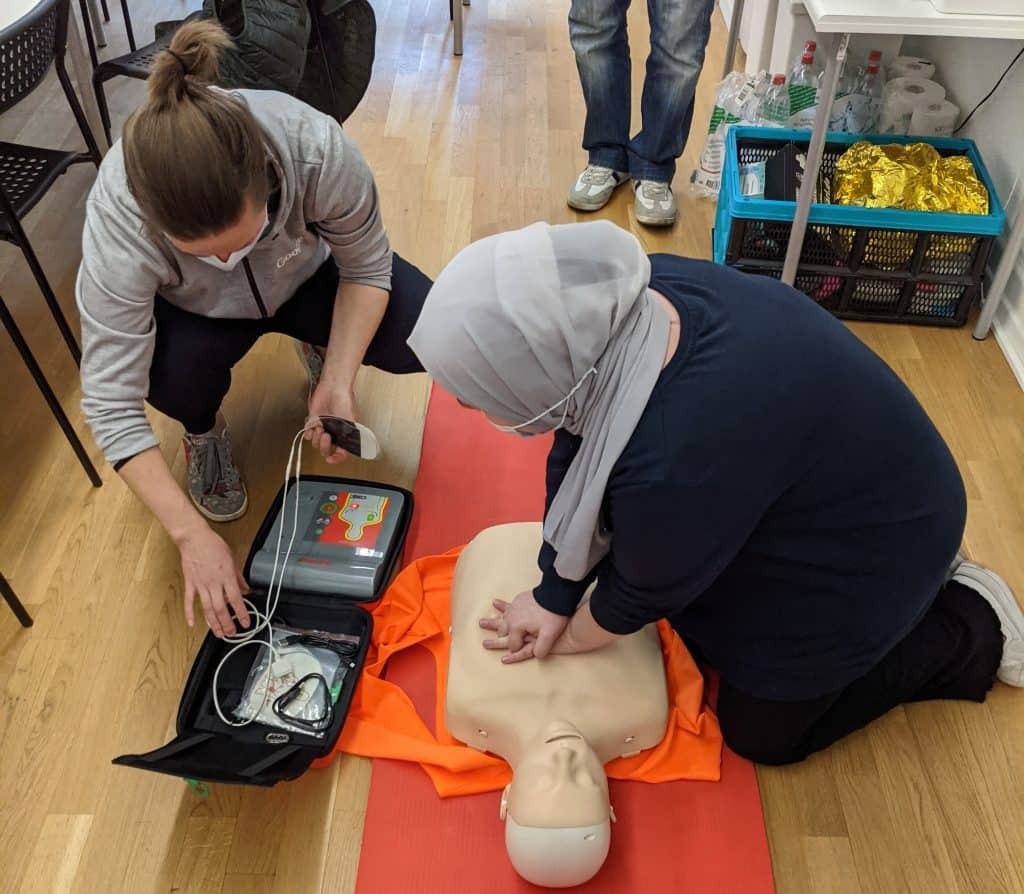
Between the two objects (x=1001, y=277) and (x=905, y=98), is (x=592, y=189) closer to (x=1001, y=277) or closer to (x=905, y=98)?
(x=905, y=98)

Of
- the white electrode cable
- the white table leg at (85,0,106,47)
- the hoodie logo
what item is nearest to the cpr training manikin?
the white electrode cable

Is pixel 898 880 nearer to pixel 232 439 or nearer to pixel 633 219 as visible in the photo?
pixel 232 439

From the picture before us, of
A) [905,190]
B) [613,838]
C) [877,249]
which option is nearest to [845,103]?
[905,190]

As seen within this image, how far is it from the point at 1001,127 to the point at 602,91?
2.98ft

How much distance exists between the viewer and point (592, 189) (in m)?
2.33

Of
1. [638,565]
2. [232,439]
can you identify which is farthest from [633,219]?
[638,565]

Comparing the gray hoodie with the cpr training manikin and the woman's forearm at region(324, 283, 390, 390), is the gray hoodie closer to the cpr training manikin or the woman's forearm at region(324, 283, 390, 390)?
the woman's forearm at region(324, 283, 390, 390)

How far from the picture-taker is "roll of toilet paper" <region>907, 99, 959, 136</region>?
2.13 metres

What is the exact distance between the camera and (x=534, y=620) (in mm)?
1242

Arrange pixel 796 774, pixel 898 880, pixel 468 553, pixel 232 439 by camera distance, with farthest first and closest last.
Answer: pixel 232 439
pixel 468 553
pixel 796 774
pixel 898 880

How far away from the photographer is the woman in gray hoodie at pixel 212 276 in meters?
1.05

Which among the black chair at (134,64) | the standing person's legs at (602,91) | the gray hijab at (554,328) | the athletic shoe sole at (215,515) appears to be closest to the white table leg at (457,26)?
the standing person's legs at (602,91)

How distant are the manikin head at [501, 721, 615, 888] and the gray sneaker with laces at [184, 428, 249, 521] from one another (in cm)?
75

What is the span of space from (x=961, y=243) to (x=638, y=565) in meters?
1.33
